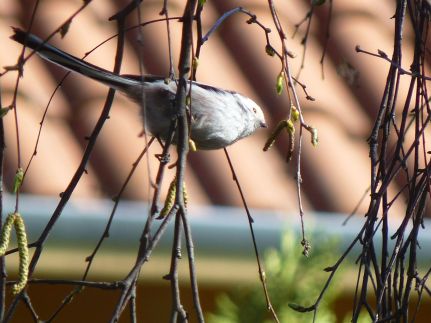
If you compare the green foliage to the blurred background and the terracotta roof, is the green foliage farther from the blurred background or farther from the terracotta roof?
the terracotta roof

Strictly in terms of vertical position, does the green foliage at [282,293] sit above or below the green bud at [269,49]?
below

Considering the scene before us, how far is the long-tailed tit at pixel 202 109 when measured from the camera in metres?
2.58

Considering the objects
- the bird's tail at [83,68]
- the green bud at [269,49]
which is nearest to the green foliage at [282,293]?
the green bud at [269,49]

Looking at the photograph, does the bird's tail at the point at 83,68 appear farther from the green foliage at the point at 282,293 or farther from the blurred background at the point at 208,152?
the green foliage at the point at 282,293

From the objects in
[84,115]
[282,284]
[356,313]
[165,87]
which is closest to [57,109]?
[84,115]

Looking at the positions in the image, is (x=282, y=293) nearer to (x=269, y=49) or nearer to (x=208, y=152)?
(x=269, y=49)

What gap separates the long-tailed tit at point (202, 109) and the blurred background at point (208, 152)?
19 centimetres

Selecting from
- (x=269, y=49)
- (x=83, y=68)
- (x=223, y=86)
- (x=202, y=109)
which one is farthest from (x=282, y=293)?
(x=223, y=86)

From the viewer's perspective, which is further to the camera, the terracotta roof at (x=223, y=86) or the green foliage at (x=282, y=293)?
the terracotta roof at (x=223, y=86)

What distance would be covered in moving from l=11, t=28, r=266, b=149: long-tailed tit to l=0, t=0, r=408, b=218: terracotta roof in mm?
189

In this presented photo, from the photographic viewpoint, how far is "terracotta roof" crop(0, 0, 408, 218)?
3012 mm

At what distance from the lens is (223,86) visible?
11.0 ft

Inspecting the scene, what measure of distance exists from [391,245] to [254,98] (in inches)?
29.9

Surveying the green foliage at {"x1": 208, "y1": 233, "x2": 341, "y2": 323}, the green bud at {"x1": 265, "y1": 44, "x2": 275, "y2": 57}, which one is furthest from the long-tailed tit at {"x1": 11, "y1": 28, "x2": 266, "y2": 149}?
the green foliage at {"x1": 208, "y1": 233, "x2": 341, "y2": 323}
